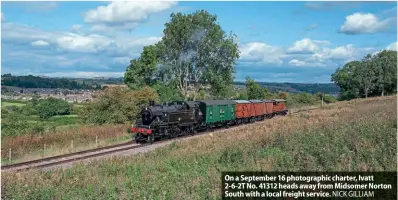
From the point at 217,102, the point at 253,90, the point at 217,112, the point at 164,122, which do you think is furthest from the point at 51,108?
the point at 164,122

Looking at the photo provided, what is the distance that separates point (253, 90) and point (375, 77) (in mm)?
29843

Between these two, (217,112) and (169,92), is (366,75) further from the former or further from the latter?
(217,112)

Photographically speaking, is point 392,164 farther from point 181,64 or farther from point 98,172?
point 181,64

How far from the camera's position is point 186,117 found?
109 ft

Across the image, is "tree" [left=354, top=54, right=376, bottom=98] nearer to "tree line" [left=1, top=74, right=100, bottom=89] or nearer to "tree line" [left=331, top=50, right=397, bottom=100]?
"tree line" [left=331, top=50, right=397, bottom=100]

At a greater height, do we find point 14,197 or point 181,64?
point 181,64

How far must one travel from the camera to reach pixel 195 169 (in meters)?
13.9

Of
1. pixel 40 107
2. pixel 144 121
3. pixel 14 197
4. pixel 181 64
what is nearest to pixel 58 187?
pixel 14 197

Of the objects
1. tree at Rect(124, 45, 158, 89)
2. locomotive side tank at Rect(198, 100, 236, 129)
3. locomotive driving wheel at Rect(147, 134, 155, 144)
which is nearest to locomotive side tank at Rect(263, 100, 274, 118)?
locomotive side tank at Rect(198, 100, 236, 129)

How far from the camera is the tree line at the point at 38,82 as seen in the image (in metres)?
104

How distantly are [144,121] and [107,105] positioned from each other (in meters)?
11.8

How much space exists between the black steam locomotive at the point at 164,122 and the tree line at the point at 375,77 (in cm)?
7317

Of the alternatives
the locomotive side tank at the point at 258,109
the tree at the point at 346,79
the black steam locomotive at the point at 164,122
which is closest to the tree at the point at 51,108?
the locomotive side tank at the point at 258,109

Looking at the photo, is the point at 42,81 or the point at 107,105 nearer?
the point at 107,105
